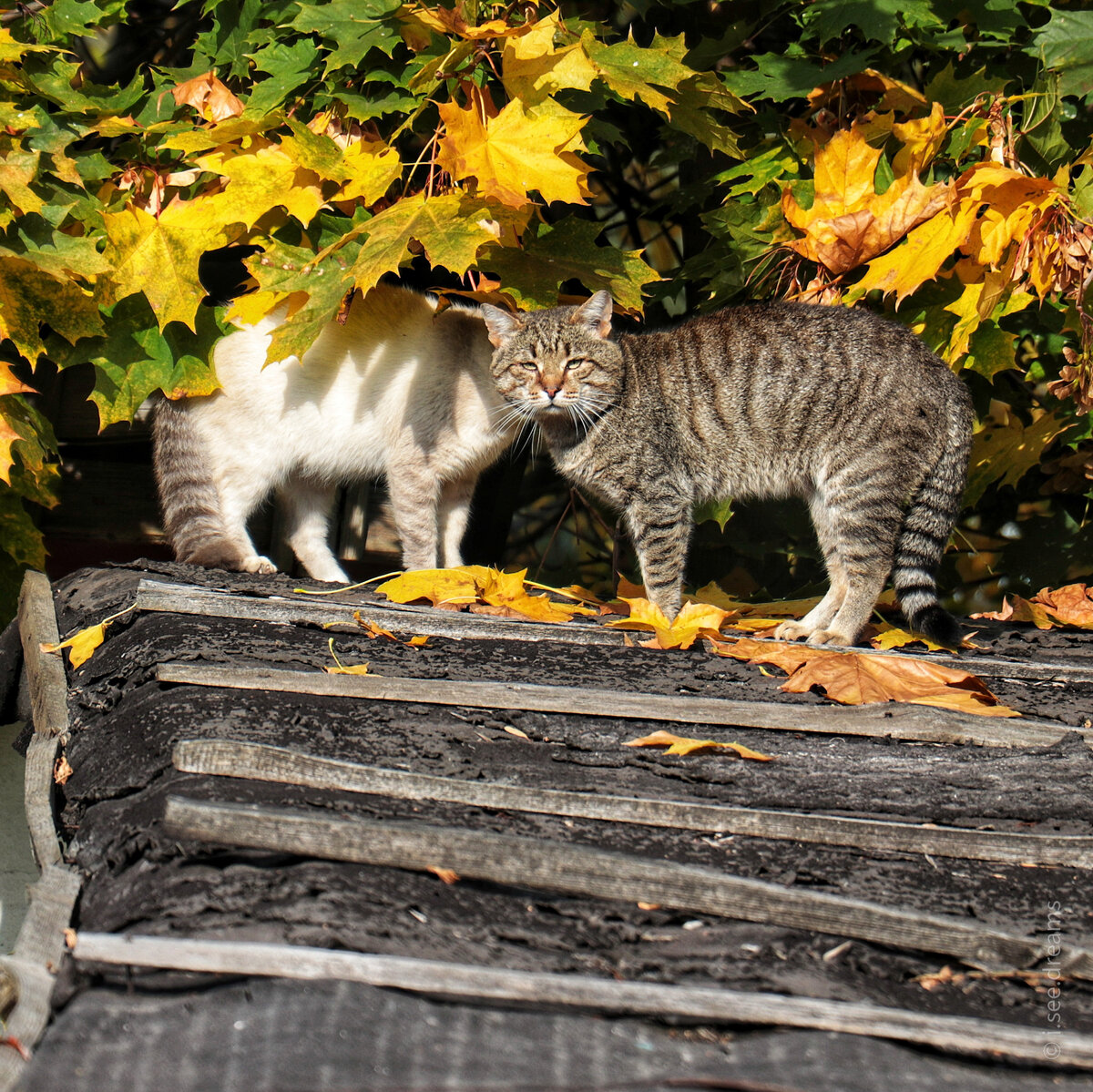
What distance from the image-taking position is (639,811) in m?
1.84

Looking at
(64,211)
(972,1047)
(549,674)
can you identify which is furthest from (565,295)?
(972,1047)

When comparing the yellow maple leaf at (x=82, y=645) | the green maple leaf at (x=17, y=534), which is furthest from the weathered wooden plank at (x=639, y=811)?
the green maple leaf at (x=17, y=534)

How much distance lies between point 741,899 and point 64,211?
3.14 meters

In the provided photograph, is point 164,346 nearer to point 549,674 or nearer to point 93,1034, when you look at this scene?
point 549,674

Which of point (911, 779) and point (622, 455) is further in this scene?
point (622, 455)

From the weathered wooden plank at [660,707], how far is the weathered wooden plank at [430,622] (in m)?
0.50

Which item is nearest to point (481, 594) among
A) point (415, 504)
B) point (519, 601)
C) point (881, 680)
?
point (519, 601)

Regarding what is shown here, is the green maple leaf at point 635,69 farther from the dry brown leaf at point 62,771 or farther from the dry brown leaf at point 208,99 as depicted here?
the dry brown leaf at point 62,771

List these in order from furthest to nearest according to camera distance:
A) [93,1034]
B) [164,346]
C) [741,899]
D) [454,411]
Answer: [454,411] → [164,346] → [741,899] → [93,1034]

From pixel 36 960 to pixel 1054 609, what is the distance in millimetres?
3873

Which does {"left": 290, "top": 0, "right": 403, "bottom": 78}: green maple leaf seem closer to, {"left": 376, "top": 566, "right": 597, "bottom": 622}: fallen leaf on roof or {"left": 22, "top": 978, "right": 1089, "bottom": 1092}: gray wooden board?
{"left": 376, "top": 566, "right": 597, "bottom": 622}: fallen leaf on roof

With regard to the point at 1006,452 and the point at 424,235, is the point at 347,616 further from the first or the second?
the point at 1006,452

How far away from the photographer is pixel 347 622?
303 cm

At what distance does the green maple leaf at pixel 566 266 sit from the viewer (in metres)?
3.86
